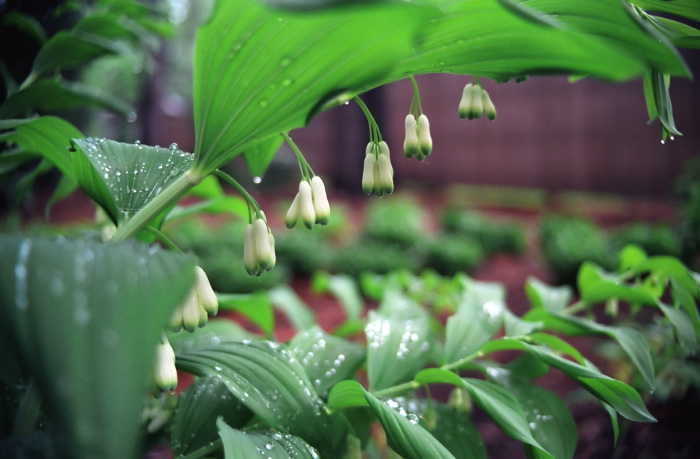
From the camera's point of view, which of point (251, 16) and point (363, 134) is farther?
point (363, 134)

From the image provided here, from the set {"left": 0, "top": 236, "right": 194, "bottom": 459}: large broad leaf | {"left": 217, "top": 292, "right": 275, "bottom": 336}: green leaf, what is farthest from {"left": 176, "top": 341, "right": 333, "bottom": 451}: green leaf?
{"left": 217, "top": 292, "right": 275, "bottom": 336}: green leaf

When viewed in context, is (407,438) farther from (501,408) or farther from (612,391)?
(612,391)

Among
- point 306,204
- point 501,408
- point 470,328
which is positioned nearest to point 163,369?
point 306,204

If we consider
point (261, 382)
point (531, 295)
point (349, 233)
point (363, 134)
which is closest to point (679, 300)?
point (531, 295)

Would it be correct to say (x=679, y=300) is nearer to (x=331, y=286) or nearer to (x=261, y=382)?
→ (x=261, y=382)

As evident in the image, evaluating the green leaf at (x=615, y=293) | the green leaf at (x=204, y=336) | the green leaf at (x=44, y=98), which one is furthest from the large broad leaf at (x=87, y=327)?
the green leaf at (x=615, y=293)

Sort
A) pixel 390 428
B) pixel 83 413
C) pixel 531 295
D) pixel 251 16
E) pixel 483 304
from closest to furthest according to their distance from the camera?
pixel 83 413, pixel 251 16, pixel 390 428, pixel 483 304, pixel 531 295

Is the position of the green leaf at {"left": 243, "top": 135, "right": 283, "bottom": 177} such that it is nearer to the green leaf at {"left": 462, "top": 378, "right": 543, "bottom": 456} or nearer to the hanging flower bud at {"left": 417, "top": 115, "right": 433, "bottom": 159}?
the hanging flower bud at {"left": 417, "top": 115, "right": 433, "bottom": 159}
